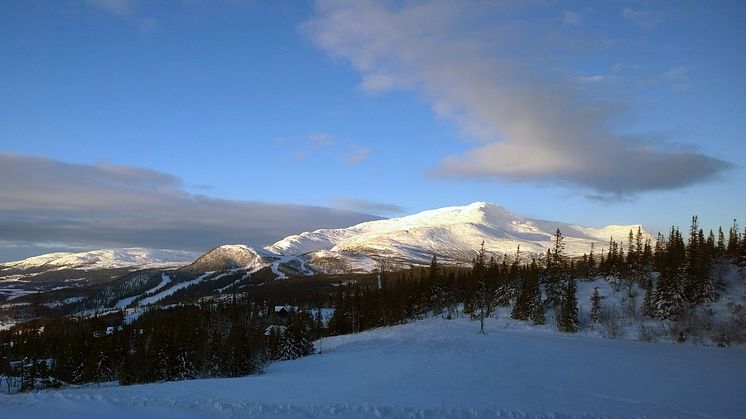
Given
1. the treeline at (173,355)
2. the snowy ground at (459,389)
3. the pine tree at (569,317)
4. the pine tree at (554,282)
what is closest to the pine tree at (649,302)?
the pine tree at (569,317)

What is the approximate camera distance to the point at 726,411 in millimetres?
28234

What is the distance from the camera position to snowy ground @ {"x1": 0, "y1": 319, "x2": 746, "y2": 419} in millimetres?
23109

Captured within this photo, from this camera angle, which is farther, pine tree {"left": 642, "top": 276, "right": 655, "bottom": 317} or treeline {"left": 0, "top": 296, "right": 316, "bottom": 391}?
pine tree {"left": 642, "top": 276, "right": 655, "bottom": 317}

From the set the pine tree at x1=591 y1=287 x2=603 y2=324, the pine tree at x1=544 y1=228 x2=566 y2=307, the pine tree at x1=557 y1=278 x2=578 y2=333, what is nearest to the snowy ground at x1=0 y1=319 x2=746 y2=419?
the pine tree at x1=557 y1=278 x2=578 y2=333

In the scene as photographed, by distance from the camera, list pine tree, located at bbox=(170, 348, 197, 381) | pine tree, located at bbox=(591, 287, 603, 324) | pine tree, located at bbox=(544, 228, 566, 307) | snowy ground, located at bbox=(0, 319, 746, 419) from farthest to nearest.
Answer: pine tree, located at bbox=(544, 228, 566, 307) < pine tree, located at bbox=(591, 287, 603, 324) < pine tree, located at bbox=(170, 348, 197, 381) < snowy ground, located at bbox=(0, 319, 746, 419)

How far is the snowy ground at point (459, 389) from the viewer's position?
75.8 feet

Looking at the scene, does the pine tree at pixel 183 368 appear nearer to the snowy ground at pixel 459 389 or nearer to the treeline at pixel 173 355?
the treeline at pixel 173 355

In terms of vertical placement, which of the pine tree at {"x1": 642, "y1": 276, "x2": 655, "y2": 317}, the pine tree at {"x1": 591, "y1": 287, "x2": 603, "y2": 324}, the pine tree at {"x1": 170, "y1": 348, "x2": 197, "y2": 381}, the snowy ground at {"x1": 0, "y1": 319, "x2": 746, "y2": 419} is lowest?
the pine tree at {"x1": 170, "y1": 348, "x2": 197, "y2": 381}

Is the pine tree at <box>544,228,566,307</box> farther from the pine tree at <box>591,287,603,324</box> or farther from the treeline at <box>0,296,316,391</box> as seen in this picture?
the treeline at <box>0,296,316,391</box>

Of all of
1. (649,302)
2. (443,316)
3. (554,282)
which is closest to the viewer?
(649,302)

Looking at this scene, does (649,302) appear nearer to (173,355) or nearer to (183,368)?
(183,368)

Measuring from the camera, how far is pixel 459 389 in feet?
103

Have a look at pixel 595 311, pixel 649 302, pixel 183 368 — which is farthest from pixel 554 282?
pixel 183 368

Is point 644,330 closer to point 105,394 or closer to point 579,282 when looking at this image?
point 579,282
